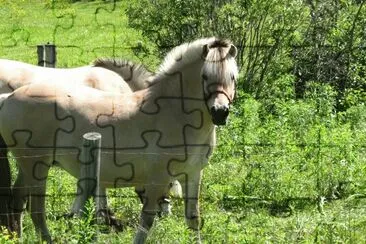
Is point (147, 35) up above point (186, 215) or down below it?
above

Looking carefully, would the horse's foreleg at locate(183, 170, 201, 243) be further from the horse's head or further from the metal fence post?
the metal fence post

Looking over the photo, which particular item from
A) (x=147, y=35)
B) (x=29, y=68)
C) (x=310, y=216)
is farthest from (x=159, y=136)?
(x=147, y=35)

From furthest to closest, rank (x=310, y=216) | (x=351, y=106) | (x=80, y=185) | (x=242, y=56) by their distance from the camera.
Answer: (x=242, y=56) < (x=351, y=106) < (x=310, y=216) < (x=80, y=185)

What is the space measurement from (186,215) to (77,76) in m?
2.12

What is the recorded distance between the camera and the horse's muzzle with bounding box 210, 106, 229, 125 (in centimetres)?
598

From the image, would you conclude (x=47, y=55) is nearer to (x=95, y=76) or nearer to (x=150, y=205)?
(x=95, y=76)

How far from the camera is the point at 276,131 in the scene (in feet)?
30.2

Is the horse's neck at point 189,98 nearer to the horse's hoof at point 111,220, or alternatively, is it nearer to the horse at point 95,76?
the horse at point 95,76

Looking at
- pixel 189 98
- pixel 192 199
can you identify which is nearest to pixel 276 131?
pixel 192 199

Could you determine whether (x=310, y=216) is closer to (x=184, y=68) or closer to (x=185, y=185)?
(x=185, y=185)

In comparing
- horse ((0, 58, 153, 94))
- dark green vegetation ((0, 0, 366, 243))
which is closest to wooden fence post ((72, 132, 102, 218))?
dark green vegetation ((0, 0, 366, 243))

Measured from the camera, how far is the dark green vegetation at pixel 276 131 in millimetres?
6422

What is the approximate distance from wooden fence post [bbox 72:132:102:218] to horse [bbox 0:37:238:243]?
2.67ft

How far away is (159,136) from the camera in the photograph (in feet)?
20.9
